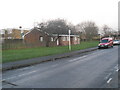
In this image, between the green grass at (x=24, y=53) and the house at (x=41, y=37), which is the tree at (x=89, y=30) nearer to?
the house at (x=41, y=37)

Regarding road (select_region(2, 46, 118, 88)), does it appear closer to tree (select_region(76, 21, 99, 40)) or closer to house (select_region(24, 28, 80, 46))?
house (select_region(24, 28, 80, 46))

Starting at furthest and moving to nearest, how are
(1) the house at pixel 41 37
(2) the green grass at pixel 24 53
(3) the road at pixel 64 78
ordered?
(1) the house at pixel 41 37
(2) the green grass at pixel 24 53
(3) the road at pixel 64 78

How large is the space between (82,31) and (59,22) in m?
43.0

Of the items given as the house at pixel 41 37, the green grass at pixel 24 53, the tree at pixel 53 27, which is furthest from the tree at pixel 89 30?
the green grass at pixel 24 53

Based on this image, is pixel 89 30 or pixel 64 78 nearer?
pixel 64 78

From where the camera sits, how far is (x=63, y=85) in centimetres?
610

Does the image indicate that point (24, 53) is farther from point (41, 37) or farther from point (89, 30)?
point (89, 30)

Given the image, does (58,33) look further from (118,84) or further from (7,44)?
(118,84)

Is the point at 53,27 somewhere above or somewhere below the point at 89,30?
below

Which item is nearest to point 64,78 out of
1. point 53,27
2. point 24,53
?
point 24,53

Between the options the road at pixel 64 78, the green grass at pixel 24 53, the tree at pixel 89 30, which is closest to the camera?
the road at pixel 64 78

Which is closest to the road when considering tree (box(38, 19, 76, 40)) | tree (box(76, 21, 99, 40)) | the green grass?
the green grass

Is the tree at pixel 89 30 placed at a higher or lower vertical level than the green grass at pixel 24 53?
higher

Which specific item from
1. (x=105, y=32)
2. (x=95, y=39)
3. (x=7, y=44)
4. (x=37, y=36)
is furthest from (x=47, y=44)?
(x=105, y=32)
